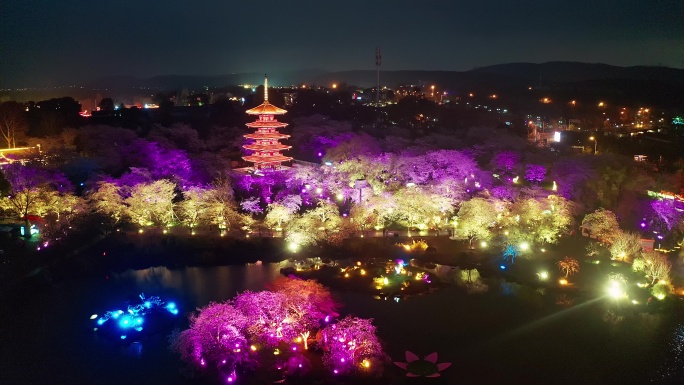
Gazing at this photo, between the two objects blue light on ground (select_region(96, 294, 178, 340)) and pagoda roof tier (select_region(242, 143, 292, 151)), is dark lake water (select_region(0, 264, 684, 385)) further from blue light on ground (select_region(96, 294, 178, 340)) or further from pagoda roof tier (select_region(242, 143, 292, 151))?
pagoda roof tier (select_region(242, 143, 292, 151))

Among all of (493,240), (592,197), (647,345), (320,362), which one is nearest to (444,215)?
(493,240)

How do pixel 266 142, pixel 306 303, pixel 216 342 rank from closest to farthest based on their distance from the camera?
1. pixel 216 342
2. pixel 306 303
3. pixel 266 142

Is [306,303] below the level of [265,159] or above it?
below

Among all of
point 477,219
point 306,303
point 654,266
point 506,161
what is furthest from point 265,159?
point 654,266

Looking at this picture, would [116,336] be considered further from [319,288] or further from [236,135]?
[236,135]

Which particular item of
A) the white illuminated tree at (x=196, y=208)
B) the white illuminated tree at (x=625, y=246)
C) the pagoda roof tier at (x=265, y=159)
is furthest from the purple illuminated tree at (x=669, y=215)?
the pagoda roof tier at (x=265, y=159)

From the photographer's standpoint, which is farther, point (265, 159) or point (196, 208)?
point (265, 159)

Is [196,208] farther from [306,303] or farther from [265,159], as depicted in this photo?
[306,303]
